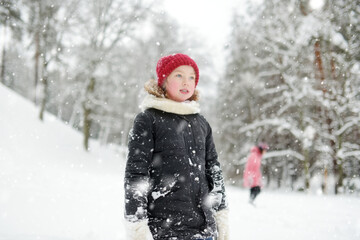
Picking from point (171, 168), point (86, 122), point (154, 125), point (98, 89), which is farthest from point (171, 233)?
point (98, 89)

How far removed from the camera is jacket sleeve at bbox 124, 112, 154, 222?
164 centimetres

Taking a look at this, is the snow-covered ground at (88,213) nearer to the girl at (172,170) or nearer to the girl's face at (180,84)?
the girl at (172,170)

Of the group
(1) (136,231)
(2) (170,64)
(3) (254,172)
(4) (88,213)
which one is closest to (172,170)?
(1) (136,231)

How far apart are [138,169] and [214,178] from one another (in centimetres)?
67

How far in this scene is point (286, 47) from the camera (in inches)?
581

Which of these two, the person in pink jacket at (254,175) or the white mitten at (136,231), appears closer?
the white mitten at (136,231)

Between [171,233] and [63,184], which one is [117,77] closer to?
[63,184]

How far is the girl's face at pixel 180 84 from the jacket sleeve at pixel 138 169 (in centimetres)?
30

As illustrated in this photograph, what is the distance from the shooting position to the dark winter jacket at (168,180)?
67.3 inches

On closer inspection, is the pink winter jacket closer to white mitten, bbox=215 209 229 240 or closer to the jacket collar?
white mitten, bbox=215 209 229 240

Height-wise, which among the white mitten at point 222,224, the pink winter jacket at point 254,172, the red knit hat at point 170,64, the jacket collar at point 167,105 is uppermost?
the red knit hat at point 170,64

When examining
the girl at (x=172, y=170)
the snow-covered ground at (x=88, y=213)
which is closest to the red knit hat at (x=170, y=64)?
the girl at (x=172, y=170)

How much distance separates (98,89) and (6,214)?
22.5 meters

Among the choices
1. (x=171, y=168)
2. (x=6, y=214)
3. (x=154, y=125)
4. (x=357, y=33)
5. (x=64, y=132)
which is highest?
(x=357, y=33)
